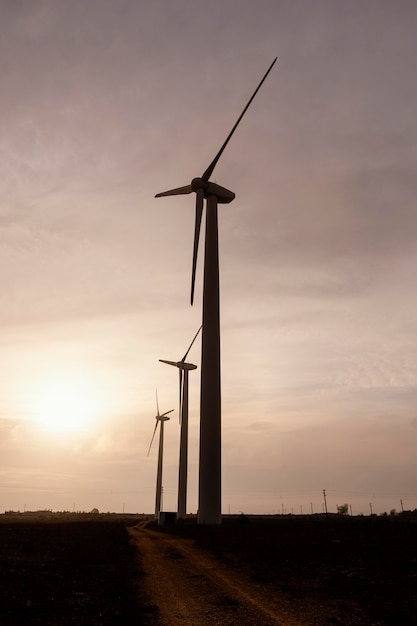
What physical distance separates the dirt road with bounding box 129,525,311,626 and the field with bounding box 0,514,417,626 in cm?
6

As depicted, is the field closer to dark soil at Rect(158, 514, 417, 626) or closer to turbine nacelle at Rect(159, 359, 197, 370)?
dark soil at Rect(158, 514, 417, 626)

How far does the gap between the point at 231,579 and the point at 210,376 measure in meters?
30.7

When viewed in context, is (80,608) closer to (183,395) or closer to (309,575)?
(309,575)

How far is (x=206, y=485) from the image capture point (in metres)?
51.6

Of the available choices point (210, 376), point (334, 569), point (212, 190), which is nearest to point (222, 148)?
point (212, 190)

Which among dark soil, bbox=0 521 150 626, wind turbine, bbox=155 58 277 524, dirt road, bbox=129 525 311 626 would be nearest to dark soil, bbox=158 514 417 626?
dirt road, bbox=129 525 311 626

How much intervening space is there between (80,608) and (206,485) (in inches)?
1328

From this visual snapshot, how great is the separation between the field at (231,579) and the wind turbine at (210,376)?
10773 millimetres

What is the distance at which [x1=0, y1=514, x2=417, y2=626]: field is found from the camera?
17.4m

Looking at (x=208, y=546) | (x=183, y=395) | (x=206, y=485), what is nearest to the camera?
(x=208, y=546)

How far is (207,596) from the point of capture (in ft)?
66.9

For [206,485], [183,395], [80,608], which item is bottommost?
[80,608]

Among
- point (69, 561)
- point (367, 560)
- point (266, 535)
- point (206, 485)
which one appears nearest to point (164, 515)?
point (206, 485)

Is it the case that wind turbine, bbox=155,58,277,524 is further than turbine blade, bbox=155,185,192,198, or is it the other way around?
turbine blade, bbox=155,185,192,198
